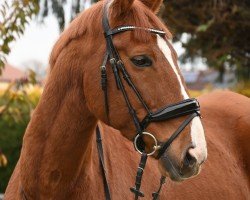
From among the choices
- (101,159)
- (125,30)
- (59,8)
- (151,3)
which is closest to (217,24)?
(59,8)

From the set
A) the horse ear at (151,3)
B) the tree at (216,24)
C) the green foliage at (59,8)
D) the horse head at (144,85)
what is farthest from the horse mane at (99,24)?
the green foliage at (59,8)

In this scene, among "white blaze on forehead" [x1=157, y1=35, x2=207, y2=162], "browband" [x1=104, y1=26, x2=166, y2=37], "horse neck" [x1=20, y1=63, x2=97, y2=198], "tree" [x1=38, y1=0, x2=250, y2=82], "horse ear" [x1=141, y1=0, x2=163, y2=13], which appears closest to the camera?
"white blaze on forehead" [x1=157, y1=35, x2=207, y2=162]

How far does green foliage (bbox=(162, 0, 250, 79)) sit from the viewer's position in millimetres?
9750

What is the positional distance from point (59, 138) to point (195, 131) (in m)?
0.85

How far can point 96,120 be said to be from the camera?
347 centimetres

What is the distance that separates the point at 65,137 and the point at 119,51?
61 centimetres

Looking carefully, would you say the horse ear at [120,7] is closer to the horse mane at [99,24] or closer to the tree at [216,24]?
the horse mane at [99,24]

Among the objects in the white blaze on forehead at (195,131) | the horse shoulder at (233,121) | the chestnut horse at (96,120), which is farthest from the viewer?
the horse shoulder at (233,121)

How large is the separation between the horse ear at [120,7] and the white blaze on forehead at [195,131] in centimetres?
26

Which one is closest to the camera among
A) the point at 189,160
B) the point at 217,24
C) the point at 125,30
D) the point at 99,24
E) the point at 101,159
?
the point at 189,160

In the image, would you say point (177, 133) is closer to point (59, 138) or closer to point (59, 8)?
point (59, 138)

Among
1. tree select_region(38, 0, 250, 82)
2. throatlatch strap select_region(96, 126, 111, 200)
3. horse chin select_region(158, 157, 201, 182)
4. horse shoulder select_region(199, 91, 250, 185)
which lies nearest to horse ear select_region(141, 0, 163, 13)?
throatlatch strap select_region(96, 126, 111, 200)

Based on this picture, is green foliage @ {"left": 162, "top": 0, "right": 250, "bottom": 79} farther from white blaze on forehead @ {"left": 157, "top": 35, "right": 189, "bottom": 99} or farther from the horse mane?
white blaze on forehead @ {"left": 157, "top": 35, "right": 189, "bottom": 99}

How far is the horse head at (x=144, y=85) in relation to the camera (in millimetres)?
3061
